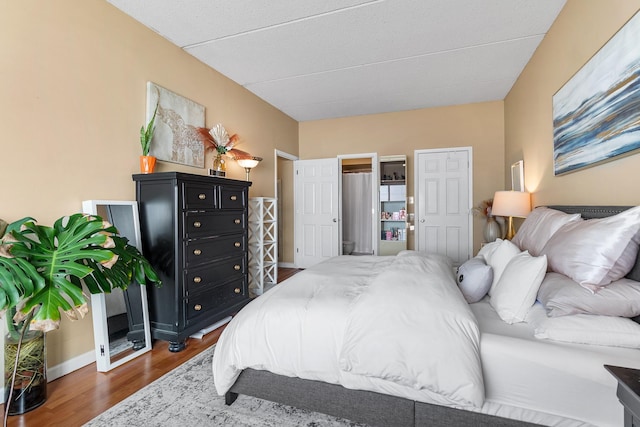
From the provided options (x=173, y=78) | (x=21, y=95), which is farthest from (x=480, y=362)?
(x=173, y=78)

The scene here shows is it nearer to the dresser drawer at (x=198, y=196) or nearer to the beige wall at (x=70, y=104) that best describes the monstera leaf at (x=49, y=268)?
the beige wall at (x=70, y=104)

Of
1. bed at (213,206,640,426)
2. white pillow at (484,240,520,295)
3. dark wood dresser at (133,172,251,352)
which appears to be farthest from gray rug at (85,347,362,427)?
white pillow at (484,240,520,295)

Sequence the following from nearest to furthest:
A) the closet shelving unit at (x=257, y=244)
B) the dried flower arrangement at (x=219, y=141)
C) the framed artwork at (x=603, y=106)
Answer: the framed artwork at (x=603, y=106), the dried flower arrangement at (x=219, y=141), the closet shelving unit at (x=257, y=244)

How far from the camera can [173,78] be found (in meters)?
2.82

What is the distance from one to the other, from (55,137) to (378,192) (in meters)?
4.03

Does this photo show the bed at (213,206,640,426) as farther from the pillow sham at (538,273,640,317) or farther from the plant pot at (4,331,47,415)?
the plant pot at (4,331,47,415)

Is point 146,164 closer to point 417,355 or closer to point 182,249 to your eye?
point 182,249

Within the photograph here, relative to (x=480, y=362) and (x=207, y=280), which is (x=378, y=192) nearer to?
(x=207, y=280)

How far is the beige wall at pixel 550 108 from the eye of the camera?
163cm

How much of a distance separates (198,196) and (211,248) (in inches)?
18.7

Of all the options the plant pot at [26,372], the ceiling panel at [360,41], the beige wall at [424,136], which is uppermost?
the ceiling panel at [360,41]

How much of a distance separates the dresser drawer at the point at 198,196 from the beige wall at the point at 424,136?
303cm

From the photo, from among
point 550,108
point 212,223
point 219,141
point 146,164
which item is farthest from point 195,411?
point 550,108

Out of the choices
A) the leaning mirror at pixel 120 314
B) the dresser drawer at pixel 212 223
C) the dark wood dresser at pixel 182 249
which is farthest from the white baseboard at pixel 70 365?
the dresser drawer at pixel 212 223
